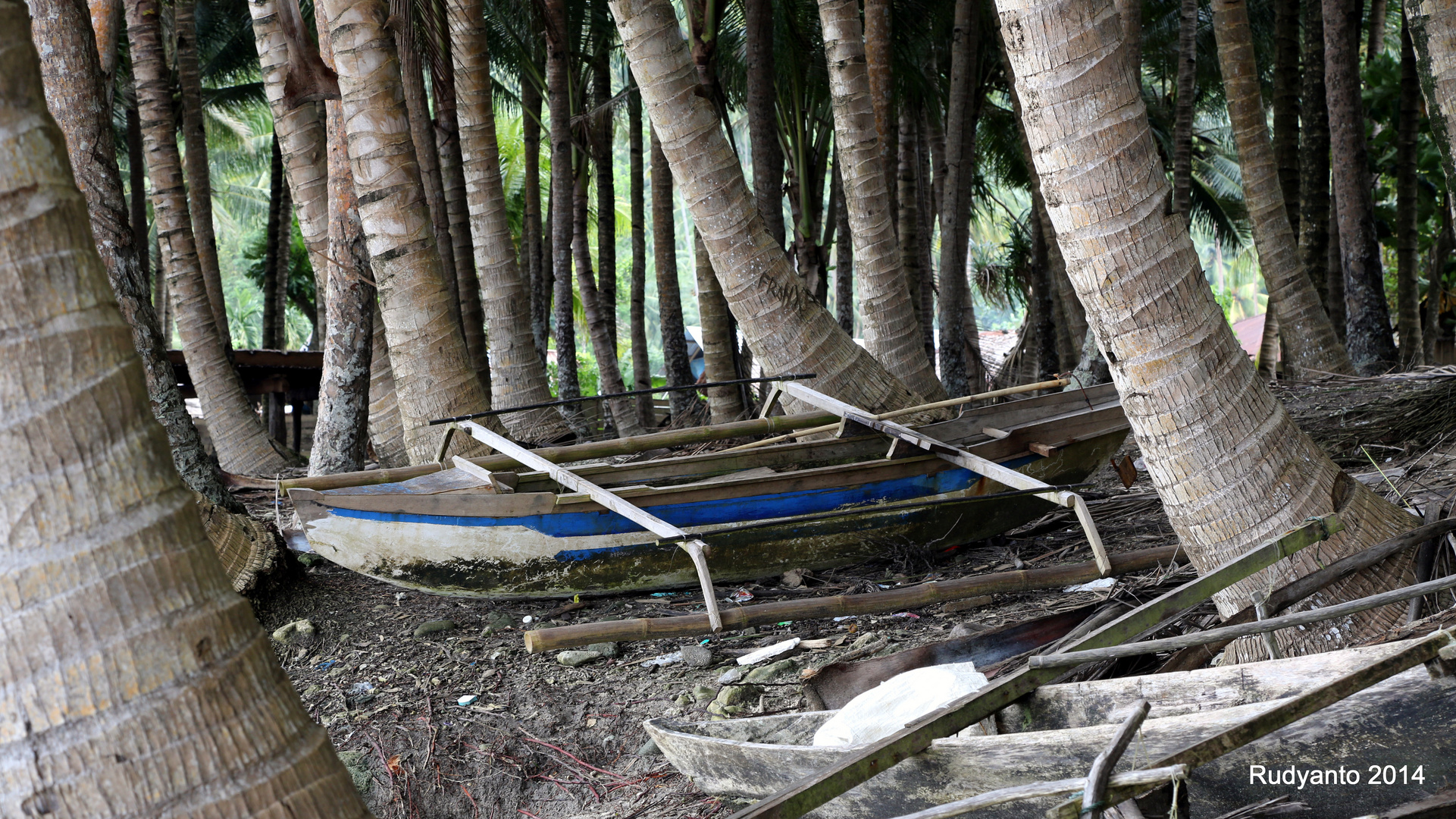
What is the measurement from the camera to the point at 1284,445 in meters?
3.46

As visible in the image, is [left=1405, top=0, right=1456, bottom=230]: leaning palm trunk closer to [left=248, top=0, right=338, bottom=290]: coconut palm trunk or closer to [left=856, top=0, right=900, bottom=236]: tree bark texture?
[left=856, top=0, right=900, bottom=236]: tree bark texture

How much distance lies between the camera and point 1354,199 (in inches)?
380

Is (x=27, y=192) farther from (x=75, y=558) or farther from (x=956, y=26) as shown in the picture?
(x=956, y=26)

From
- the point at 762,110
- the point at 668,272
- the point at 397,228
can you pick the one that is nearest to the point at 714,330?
the point at 668,272

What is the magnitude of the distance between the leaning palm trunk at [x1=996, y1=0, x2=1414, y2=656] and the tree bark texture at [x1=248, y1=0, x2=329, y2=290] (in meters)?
6.04

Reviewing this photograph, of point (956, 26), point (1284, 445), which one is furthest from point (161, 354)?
point (956, 26)

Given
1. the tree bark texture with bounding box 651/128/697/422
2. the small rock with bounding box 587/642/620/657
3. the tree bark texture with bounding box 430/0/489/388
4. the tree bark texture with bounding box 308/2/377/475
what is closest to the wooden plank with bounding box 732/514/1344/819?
the small rock with bounding box 587/642/620/657

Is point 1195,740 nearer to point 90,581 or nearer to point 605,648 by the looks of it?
point 90,581

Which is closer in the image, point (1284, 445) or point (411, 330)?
point (1284, 445)

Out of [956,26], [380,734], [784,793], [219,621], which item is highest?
[956,26]

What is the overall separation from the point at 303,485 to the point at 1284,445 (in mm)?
4711

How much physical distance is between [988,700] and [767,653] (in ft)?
7.69

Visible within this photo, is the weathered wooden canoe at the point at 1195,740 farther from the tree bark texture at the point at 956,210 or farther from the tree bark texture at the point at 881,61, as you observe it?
the tree bark texture at the point at 956,210

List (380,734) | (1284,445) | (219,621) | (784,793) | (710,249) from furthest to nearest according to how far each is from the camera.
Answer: (710,249), (380,734), (1284,445), (784,793), (219,621)
